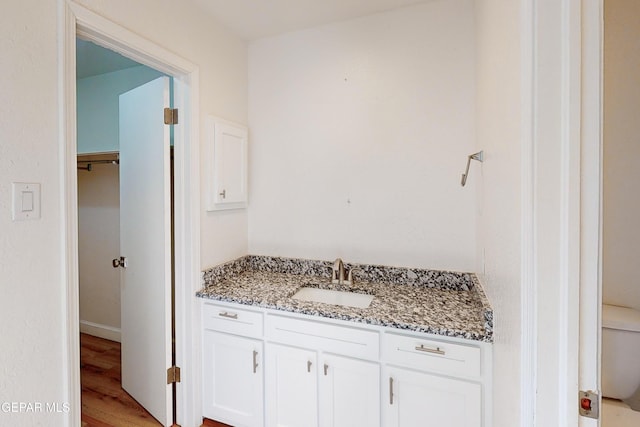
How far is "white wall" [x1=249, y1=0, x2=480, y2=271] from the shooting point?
180 centimetres

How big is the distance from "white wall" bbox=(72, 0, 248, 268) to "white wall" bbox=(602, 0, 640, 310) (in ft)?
6.55

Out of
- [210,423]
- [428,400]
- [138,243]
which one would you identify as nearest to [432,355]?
[428,400]

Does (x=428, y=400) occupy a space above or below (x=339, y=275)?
below

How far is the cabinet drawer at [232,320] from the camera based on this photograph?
1.67m

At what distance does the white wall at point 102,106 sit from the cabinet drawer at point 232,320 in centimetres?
192

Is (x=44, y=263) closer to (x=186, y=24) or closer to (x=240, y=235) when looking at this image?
(x=240, y=235)

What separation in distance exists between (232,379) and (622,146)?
219 centimetres

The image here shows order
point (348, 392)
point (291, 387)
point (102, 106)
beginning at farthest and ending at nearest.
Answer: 1. point (102, 106)
2. point (291, 387)
3. point (348, 392)

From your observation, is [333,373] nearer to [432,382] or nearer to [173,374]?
[432,382]

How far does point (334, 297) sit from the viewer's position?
1.90 metres

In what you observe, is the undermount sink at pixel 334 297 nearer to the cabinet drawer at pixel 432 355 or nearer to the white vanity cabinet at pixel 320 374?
the white vanity cabinet at pixel 320 374

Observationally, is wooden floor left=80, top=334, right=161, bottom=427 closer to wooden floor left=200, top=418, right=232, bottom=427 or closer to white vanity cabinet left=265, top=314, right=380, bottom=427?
wooden floor left=200, top=418, right=232, bottom=427

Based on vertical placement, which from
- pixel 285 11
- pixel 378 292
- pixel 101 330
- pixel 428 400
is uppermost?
pixel 285 11

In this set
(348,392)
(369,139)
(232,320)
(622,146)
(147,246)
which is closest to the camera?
(622,146)
